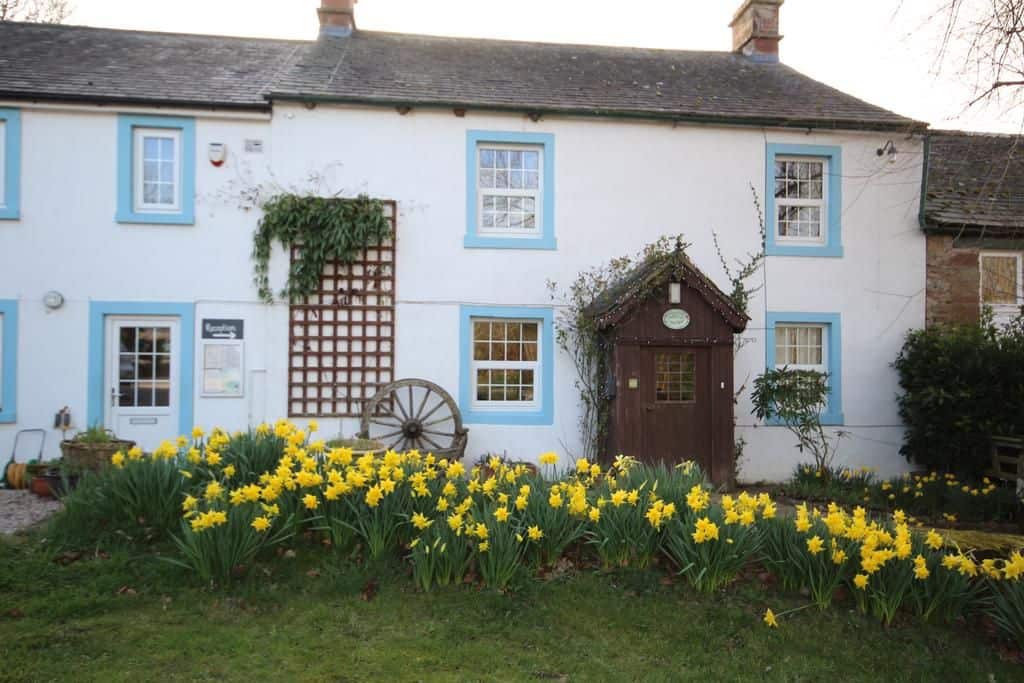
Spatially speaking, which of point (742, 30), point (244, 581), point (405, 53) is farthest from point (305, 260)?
point (742, 30)

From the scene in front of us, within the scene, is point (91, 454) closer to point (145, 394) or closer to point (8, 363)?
point (145, 394)

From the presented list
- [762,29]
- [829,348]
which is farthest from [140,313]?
[762,29]

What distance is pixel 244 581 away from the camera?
4.60 meters

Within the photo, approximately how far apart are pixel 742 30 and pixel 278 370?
10342mm

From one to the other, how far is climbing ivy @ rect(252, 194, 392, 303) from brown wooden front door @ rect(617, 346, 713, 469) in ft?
12.6

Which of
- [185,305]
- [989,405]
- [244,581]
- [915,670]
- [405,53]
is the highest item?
[405,53]

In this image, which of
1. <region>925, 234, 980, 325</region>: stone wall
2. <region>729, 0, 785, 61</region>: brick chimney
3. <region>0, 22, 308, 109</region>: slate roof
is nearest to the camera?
<region>0, 22, 308, 109</region>: slate roof

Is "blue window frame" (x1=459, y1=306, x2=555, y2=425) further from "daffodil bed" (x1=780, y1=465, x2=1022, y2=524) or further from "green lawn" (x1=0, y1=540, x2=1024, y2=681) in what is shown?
"green lawn" (x1=0, y1=540, x2=1024, y2=681)

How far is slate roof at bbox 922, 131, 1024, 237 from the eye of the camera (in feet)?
35.5

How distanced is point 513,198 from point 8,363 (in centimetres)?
709

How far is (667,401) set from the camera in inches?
372

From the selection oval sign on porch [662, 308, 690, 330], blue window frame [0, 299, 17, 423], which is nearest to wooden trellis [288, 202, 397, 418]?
blue window frame [0, 299, 17, 423]

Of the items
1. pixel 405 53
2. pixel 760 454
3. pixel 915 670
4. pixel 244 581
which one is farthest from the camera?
pixel 405 53

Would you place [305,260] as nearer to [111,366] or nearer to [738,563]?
[111,366]
